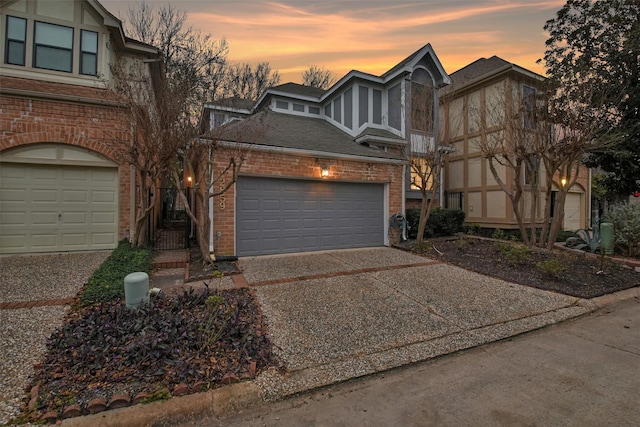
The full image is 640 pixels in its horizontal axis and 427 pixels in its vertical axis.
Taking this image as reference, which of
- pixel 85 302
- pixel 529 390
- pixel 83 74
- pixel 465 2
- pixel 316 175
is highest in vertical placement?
pixel 465 2

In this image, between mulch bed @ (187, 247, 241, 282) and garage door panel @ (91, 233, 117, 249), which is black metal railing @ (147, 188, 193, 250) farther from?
mulch bed @ (187, 247, 241, 282)

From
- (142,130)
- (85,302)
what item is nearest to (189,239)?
(142,130)

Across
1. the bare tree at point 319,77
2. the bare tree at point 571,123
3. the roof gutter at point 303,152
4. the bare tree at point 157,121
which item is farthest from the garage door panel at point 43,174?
the bare tree at point 319,77

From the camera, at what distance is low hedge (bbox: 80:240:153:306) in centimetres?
433

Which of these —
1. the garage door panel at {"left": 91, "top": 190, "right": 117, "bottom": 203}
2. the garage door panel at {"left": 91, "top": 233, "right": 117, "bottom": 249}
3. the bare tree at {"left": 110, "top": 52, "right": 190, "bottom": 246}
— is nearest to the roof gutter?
the bare tree at {"left": 110, "top": 52, "right": 190, "bottom": 246}

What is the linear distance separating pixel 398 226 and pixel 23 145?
1035 cm

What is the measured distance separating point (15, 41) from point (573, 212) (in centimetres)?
2231

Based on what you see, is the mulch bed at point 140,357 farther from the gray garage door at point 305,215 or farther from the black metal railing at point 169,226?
the gray garage door at point 305,215

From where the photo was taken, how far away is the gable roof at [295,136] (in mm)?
7820

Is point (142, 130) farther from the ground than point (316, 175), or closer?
farther from the ground

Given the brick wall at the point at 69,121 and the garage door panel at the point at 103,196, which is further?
the garage door panel at the point at 103,196

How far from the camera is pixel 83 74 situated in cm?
819

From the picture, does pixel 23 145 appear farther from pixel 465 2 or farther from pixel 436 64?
pixel 436 64

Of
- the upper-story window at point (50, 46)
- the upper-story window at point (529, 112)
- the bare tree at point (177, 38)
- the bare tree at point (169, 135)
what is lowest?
the bare tree at point (169, 135)
